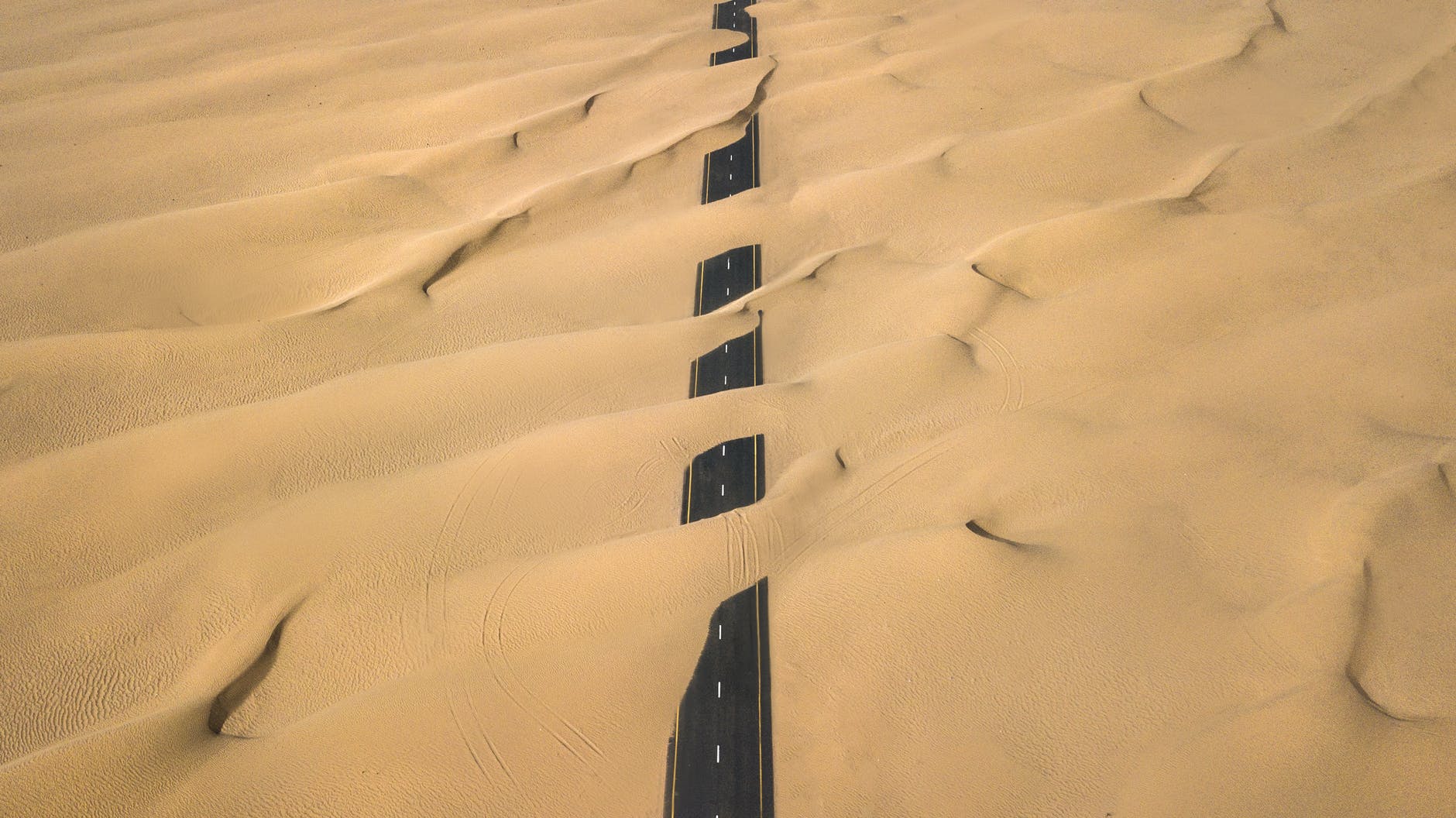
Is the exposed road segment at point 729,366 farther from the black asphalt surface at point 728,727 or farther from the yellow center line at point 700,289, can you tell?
the black asphalt surface at point 728,727

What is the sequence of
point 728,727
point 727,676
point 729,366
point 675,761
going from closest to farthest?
point 675,761 → point 728,727 → point 727,676 → point 729,366

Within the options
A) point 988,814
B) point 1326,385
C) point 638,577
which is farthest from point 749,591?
point 1326,385

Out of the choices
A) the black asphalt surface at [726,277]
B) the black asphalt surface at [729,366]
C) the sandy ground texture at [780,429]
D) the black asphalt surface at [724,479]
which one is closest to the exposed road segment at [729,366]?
the black asphalt surface at [729,366]

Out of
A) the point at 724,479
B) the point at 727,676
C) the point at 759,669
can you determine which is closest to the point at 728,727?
the point at 727,676

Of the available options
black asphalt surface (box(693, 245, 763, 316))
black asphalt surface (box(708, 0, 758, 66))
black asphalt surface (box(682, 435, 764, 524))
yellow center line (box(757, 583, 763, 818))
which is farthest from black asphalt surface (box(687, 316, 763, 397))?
black asphalt surface (box(708, 0, 758, 66))

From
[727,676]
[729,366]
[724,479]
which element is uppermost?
[729,366]

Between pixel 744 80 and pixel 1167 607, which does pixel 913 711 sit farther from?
pixel 744 80

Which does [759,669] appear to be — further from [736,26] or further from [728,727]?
[736,26]
